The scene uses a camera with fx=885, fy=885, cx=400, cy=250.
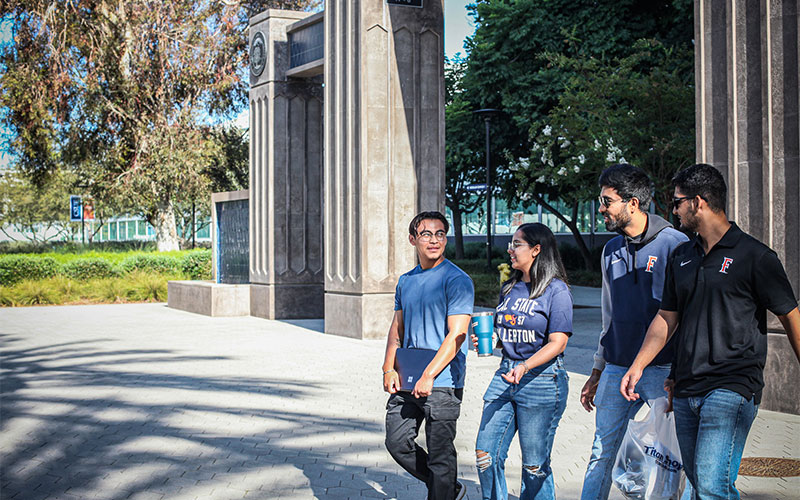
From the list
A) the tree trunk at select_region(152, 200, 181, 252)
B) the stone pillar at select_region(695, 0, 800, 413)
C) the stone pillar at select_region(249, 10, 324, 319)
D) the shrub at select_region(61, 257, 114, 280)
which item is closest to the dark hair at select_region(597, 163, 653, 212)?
the stone pillar at select_region(695, 0, 800, 413)

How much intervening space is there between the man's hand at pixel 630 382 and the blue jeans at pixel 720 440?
0.39 m

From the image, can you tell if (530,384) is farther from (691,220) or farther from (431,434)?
(691,220)

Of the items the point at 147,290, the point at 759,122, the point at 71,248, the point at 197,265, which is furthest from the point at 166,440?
the point at 71,248

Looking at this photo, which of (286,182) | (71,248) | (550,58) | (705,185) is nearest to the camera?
(705,185)

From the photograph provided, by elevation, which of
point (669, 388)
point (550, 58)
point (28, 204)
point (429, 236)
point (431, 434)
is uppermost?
point (550, 58)

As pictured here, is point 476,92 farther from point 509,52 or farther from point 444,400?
point 444,400

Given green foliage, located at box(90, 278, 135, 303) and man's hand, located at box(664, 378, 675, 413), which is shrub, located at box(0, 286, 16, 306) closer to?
green foliage, located at box(90, 278, 135, 303)

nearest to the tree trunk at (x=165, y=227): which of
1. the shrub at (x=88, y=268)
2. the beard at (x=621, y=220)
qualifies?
the shrub at (x=88, y=268)

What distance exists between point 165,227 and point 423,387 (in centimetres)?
3042

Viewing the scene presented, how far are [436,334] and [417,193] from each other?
1038 centimetres

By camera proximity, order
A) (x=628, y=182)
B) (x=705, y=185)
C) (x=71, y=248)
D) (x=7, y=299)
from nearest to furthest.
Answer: (x=705, y=185) → (x=628, y=182) → (x=7, y=299) → (x=71, y=248)

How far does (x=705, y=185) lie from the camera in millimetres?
3650

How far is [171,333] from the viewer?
621 inches

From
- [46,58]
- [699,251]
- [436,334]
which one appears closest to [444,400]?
[436,334]
